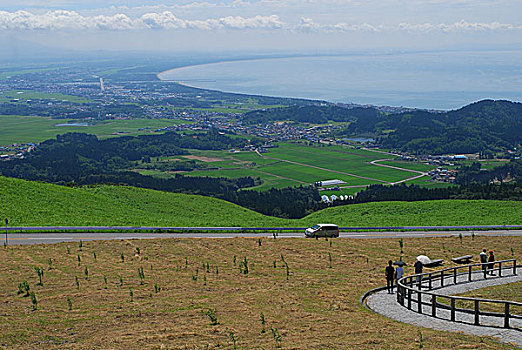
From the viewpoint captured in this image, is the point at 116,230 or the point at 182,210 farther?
the point at 182,210

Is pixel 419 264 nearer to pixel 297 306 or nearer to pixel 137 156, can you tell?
pixel 297 306

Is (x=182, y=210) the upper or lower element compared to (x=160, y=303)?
lower

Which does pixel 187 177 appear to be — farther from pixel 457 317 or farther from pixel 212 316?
pixel 457 317

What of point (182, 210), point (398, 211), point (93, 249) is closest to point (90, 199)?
point (182, 210)

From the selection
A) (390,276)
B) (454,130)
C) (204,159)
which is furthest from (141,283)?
(454,130)

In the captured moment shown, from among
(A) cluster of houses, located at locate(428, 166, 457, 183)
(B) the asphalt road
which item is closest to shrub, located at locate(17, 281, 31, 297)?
(B) the asphalt road

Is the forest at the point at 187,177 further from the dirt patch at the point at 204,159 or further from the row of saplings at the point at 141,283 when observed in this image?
the row of saplings at the point at 141,283

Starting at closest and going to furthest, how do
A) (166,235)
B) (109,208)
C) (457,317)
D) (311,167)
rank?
(457,317) < (166,235) < (109,208) < (311,167)

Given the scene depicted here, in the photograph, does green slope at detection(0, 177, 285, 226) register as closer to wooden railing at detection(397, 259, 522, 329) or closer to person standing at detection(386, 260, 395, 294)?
wooden railing at detection(397, 259, 522, 329)
